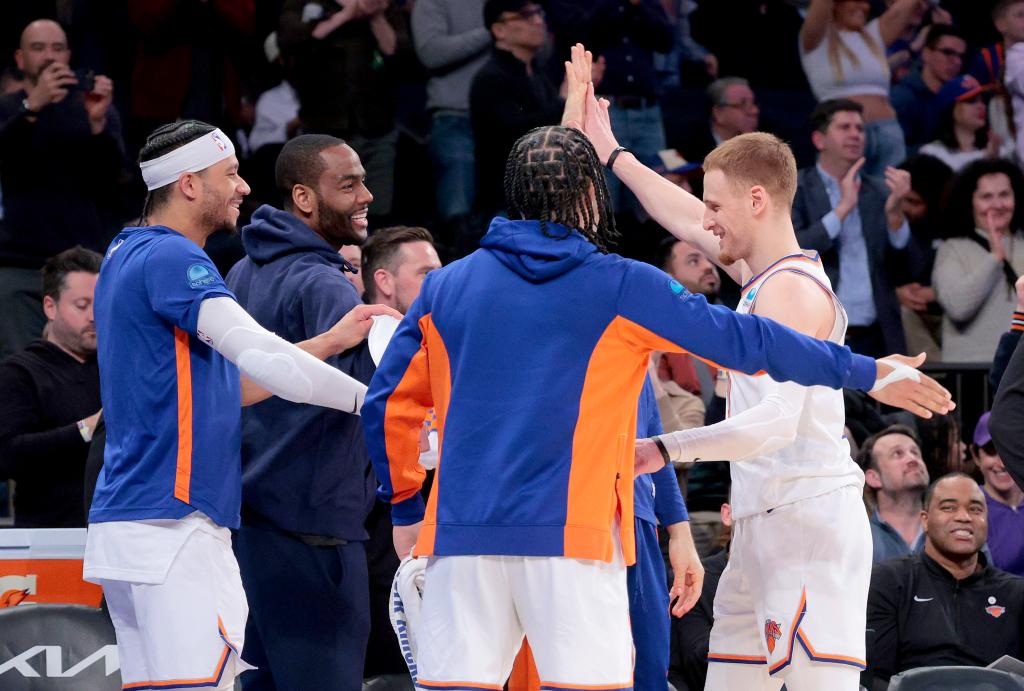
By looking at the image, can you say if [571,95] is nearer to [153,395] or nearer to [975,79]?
[153,395]

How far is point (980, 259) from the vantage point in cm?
914

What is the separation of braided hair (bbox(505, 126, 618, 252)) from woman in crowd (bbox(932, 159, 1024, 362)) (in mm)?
6029

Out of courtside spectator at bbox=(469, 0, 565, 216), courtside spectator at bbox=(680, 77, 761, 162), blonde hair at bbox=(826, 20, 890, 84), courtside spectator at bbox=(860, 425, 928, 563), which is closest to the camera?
courtside spectator at bbox=(860, 425, 928, 563)

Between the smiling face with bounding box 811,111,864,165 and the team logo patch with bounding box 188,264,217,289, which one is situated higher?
the smiling face with bounding box 811,111,864,165

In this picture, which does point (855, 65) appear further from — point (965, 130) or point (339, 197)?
point (339, 197)

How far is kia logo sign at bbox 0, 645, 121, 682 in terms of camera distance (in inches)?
213

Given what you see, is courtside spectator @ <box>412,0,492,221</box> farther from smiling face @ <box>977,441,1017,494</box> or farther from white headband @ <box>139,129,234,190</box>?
white headband @ <box>139,129,234,190</box>

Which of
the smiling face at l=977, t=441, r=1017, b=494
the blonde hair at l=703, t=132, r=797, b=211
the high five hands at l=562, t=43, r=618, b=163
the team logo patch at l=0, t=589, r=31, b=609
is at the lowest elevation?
the team logo patch at l=0, t=589, r=31, b=609

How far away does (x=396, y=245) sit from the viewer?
5367 mm

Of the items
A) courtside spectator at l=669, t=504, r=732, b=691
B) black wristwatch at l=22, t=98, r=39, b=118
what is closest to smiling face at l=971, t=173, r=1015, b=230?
courtside spectator at l=669, t=504, r=732, b=691

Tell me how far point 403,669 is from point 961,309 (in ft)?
15.6

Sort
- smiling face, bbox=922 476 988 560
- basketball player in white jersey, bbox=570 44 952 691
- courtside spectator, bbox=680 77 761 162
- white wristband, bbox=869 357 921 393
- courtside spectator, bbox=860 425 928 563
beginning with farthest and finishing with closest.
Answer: courtside spectator, bbox=680 77 761 162, courtside spectator, bbox=860 425 928 563, smiling face, bbox=922 476 988 560, basketball player in white jersey, bbox=570 44 952 691, white wristband, bbox=869 357 921 393

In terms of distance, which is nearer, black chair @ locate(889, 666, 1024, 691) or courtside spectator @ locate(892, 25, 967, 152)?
black chair @ locate(889, 666, 1024, 691)

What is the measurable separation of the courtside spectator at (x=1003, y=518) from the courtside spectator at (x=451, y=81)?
3360 millimetres
